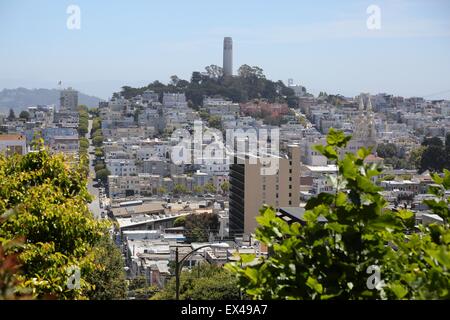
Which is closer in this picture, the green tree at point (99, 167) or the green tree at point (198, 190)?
the green tree at point (198, 190)

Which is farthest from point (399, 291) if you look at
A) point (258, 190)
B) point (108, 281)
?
point (258, 190)

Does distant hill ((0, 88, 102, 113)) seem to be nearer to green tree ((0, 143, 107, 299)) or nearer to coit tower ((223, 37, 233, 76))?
coit tower ((223, 37, 233, 76))

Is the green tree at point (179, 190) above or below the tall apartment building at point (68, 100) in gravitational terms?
below

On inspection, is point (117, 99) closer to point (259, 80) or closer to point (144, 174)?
point (259, 80)

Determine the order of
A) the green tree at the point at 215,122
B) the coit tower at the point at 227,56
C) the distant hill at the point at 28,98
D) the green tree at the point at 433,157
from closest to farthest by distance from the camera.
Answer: the green tree at the point at 433,157
the green tree at the point at 215,122
the distant hill at the point at 28,98
the coit tower at the point at 227,56

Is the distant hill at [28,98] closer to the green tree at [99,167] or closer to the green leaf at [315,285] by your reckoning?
the green tree at [99,167]

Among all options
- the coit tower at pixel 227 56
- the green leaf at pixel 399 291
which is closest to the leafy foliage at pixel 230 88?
the coit tower at pixel 227 56

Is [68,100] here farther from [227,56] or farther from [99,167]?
[99,167]
